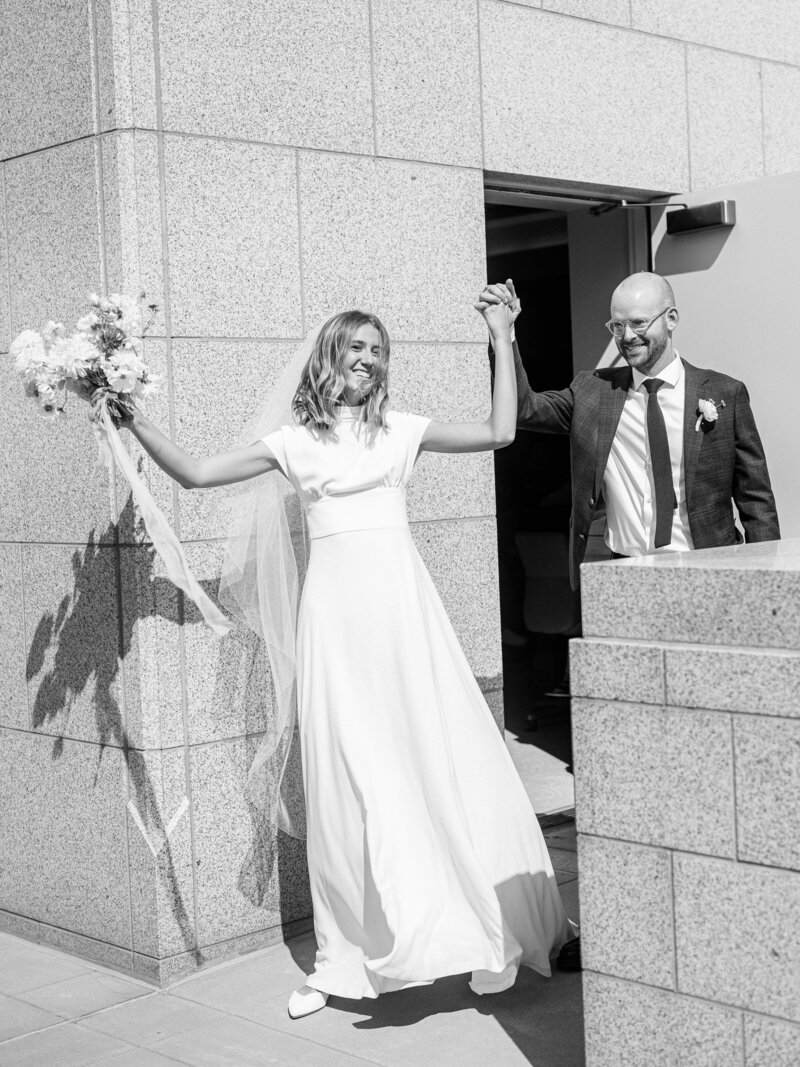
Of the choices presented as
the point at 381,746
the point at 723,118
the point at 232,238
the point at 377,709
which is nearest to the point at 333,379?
the point at 232,238

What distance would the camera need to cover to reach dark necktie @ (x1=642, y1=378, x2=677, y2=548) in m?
4.99

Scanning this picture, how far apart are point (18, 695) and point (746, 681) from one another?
10.3 ft

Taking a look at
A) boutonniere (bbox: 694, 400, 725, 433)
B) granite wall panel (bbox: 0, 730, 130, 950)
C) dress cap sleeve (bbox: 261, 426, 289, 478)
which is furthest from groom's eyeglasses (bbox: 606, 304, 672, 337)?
granite wall panel (bbox: 0, 730, 130, 950)

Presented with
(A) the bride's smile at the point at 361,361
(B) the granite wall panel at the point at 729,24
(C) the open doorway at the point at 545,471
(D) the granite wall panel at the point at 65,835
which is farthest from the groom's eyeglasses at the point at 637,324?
(D) the granite wall panel at the point at 65,835

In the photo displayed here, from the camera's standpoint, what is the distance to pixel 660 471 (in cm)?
502

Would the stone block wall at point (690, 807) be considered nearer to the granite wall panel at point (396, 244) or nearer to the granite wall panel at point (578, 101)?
the granite wall panel at point (396, 244)

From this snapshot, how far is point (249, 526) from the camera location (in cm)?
468

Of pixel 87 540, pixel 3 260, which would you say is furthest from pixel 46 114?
pixel 87 540

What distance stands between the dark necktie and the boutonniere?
0.12 metres

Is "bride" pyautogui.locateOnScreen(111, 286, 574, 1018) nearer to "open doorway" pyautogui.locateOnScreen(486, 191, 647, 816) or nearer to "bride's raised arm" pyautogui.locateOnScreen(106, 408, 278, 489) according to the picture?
"bride's raised arm" pyautogui.locateOnScreen(106, 408, 278, 489)

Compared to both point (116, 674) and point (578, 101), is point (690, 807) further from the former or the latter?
point (578, 101)

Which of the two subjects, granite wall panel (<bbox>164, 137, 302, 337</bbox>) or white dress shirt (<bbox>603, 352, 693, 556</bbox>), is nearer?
granite wall panel (<bbox>164, 137, 302, 337</bbox>)

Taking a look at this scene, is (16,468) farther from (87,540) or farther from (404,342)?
(404,342)

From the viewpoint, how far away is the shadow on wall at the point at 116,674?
4.77m
